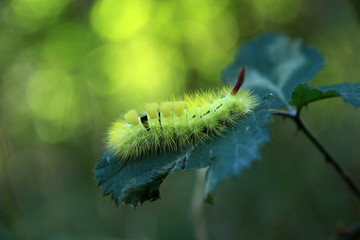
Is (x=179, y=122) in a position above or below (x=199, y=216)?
above

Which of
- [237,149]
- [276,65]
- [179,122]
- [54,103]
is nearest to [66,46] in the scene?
[54,103]

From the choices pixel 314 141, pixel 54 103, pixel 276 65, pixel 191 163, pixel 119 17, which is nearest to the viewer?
pixel 191 163

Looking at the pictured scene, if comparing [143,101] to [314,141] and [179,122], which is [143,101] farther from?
[314,141]

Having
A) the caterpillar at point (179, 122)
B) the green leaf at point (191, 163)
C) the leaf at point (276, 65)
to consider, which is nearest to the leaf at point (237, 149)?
the green leaf at point (191, 163)

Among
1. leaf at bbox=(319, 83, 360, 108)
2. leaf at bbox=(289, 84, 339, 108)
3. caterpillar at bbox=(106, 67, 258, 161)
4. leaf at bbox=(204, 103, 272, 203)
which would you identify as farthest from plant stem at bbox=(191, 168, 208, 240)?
leaf at bbox=(319, 83, 360, 108)

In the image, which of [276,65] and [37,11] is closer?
[276,65]

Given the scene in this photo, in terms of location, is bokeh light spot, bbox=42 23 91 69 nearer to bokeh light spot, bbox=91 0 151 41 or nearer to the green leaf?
bokeh light spot, bbox=91 0 151 41

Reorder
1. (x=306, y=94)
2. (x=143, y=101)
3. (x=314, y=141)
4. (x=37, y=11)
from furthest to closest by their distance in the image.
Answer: (x=37, y=11), (x=143, y=101), (x=314, y=141), (x=306, y=94)
